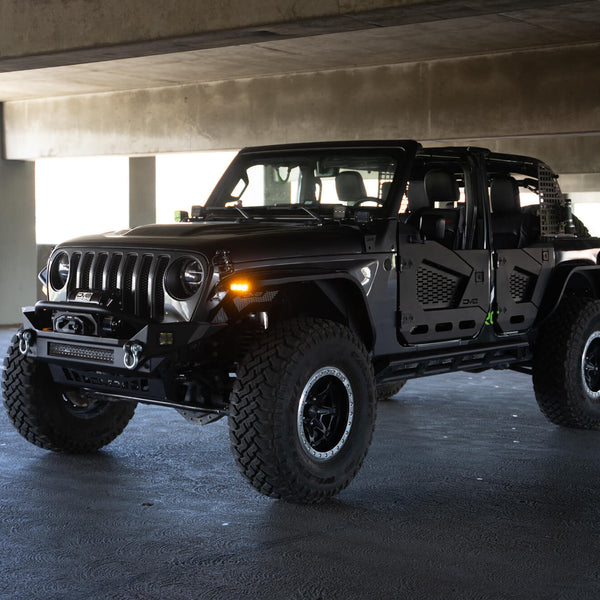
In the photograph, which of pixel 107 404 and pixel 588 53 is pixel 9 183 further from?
pixel 107 404

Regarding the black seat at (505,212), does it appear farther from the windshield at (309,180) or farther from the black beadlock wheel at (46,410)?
the black beadlock wheel at (46,410)

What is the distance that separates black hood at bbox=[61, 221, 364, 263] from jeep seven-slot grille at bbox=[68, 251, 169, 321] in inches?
2.8

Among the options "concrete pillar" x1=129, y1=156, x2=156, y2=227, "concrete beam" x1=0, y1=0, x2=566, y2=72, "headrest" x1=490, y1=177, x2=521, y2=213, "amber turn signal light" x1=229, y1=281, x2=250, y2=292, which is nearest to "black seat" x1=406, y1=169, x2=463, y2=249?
"headrest" x1=490, y1=177, x2=521, y2=213

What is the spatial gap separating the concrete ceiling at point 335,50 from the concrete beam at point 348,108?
20 cm

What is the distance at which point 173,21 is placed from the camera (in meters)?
9.09

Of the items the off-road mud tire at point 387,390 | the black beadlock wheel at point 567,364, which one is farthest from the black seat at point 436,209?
the off-road mud tire at point 387,390

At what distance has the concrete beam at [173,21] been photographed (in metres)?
8.09

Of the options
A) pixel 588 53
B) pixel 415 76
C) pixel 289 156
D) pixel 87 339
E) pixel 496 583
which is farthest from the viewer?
pixel 415 76

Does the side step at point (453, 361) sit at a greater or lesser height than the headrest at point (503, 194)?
lesser

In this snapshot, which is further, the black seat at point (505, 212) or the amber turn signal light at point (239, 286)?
the black seat at point (505, 212)

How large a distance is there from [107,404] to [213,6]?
A: 11.8 feet

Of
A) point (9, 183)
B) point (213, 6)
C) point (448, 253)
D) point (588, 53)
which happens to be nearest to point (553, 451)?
point (448, 253)

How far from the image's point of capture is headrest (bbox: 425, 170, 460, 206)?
7207 millimetres

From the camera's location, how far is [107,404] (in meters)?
7.28
